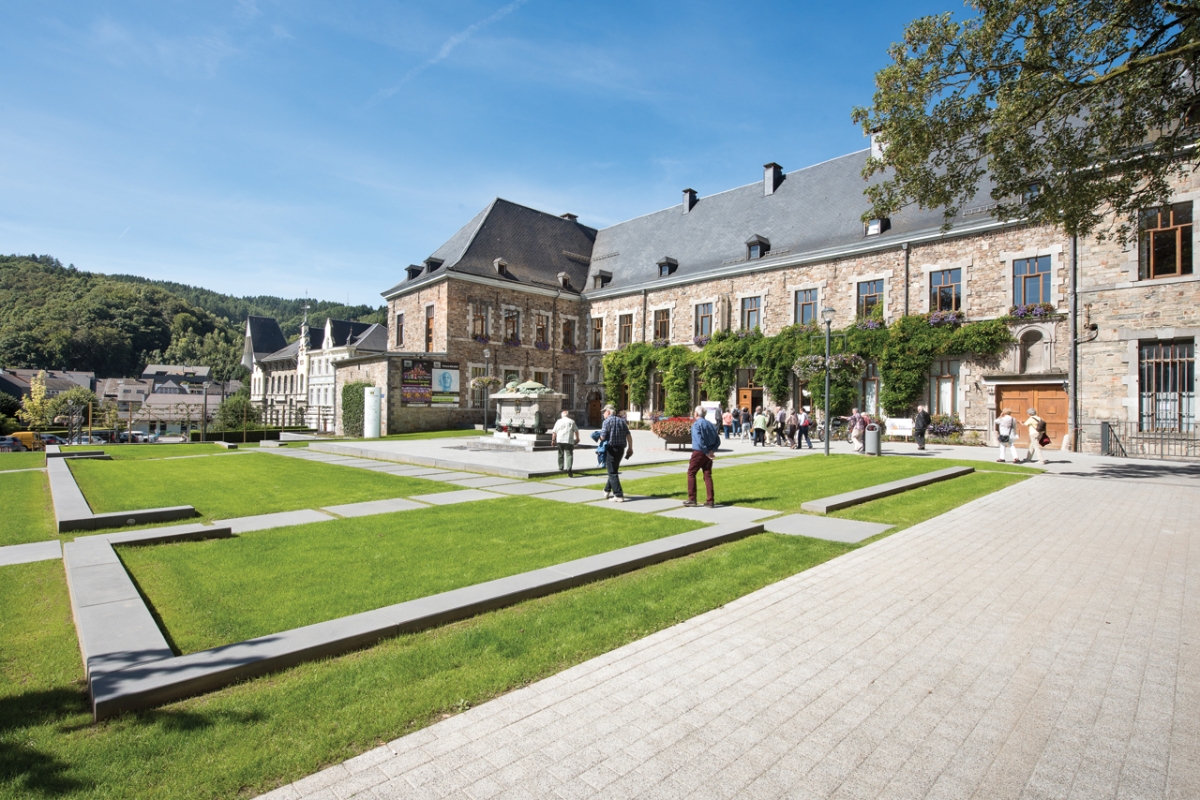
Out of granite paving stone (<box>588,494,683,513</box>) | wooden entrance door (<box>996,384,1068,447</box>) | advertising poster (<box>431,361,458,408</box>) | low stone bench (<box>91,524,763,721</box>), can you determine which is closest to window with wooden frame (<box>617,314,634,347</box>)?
advertising poster (<box>431,361,458,408</box>)

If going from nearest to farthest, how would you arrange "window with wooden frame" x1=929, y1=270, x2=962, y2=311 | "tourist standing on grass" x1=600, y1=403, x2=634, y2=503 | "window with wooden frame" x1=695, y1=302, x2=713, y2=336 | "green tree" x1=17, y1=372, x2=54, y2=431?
"tourist standing on grass" x1=600, y1=403, x2=634, y2=503, "window with wooden frame" x1=929, y1=270, x2=962, y2=311, "window with wooden frame" x1=695, y1=302, x2=713, y2=336, "green tree" x1=17, y1=372, x2=54, y2=431

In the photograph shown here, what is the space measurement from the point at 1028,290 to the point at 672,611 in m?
24.7

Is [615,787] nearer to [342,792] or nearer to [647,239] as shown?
[342,792]

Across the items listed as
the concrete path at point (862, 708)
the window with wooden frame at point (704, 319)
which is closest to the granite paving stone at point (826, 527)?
the concrete path at point (862, 708)

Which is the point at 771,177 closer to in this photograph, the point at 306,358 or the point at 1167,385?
the point at 1167,385

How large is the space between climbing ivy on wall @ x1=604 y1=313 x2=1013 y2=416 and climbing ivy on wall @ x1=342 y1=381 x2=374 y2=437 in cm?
1450

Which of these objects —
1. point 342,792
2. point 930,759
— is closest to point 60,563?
point 342,792

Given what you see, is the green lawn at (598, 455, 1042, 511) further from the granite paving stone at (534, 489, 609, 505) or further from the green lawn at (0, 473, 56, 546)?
the green lawn at (0, 473, 56, 546)

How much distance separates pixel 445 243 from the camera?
4038 cm

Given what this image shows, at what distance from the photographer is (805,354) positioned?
28.2 meters

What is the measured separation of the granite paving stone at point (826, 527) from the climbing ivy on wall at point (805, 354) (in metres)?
19.4

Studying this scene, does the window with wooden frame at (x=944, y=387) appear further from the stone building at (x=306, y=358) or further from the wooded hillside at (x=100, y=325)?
the wooded hillside at (x=100, y=325)

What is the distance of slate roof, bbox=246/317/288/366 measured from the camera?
83.0 m

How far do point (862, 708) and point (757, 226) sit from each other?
3269 centimetres
